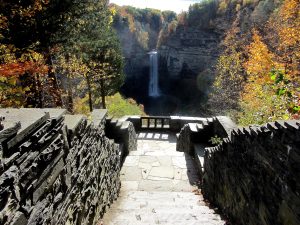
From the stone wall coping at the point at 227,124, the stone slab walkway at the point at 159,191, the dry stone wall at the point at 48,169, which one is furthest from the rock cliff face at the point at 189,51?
the dry stone wall at the point at 48,169

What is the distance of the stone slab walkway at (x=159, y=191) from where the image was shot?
5.34 metres

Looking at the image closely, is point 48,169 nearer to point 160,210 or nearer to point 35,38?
point 160,210

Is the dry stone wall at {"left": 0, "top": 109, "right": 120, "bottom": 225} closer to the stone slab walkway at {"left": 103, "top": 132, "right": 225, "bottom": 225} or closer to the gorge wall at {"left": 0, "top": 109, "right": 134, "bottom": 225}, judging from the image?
the gorge wall at {"left": 0, "top": 109, "right": 134, "bottom": 225}

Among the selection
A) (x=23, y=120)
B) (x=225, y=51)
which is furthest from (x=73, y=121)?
(x=225, y=51)

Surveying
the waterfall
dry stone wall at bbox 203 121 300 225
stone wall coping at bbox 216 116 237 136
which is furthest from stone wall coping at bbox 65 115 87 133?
the waterfall

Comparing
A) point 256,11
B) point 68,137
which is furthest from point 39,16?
point 256,11

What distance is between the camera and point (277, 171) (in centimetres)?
329

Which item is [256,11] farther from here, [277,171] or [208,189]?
[277,171]

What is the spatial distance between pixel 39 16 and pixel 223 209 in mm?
8022

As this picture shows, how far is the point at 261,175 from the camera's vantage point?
379 centimetres

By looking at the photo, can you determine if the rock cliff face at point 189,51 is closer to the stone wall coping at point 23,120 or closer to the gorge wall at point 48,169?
the gorge wall at point 48,169

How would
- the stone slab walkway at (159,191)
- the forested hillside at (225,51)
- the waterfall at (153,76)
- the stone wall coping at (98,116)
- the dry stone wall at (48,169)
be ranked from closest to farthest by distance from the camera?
the dry stone wall at (48,169)
the stone slab walkway at (159,191)
the stone wall coping at (98,116)
the forested hillside at (225,51)
the waterfall at (153,76)

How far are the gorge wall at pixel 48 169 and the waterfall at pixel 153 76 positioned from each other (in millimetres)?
43593

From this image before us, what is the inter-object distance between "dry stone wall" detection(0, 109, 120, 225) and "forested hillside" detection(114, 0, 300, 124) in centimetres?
365
